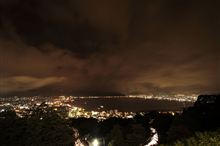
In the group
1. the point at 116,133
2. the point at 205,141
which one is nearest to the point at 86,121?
the point at 116,133

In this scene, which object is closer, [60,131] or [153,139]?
[60,131]

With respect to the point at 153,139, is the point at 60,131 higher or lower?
higher

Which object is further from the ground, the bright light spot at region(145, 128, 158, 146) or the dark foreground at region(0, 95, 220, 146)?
the dark foreground at region(0, 95, 220, 146)

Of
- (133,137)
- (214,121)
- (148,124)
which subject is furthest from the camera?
(148,124)

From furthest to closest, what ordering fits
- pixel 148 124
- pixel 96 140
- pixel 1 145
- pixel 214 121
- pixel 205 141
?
pixel 148 124
pixel 96 140
pixel 214 121
pixel 1 145
pixel 205 141

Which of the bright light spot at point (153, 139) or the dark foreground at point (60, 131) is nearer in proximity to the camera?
the dark foreground at point (60, 131)

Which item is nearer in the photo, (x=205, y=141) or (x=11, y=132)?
(x=205, y=141)

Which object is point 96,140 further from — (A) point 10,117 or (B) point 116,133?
(A) point 10,117

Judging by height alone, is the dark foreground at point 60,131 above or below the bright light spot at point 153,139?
above

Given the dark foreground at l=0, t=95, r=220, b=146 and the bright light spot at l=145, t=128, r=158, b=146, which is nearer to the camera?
the dark foreground at l=0, t=95, r=220, b=146

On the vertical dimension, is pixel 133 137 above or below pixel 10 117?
below

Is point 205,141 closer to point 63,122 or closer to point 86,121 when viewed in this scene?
point 63,122
